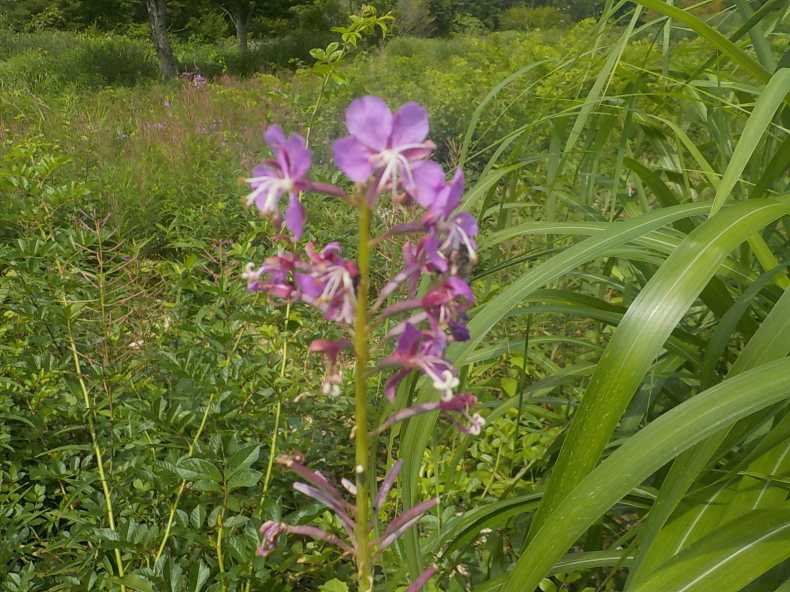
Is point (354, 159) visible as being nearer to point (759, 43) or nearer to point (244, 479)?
point (244, 479)

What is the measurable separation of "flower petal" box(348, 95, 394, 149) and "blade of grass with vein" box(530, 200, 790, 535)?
377 mm

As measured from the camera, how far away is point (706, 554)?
794 millimetres

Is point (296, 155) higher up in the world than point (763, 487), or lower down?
higher up

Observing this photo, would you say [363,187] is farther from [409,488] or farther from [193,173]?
[193,173]

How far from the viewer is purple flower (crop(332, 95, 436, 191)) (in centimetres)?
53

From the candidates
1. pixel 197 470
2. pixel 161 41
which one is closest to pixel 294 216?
pixel 197 470

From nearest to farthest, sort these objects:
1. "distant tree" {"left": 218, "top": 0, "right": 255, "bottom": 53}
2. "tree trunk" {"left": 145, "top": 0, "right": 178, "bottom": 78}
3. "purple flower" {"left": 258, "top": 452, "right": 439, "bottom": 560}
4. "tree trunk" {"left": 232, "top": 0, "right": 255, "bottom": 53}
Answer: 1. "purple flower" {"left": 258, "top": 452, "right": 439, "bottom": 560}
2. "tree trunk" {"left": 145, "top": 0, "right": 178, "bottom": 78}
3. "distant tree" {"left": 218, "top": 0, "right": 255, "bottom": 53}
4. "tree trunk" {"left": 232, "top": 0, "right": 255, "bottom": 53}

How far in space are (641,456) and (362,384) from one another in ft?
1.01

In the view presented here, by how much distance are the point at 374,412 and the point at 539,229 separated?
97cm

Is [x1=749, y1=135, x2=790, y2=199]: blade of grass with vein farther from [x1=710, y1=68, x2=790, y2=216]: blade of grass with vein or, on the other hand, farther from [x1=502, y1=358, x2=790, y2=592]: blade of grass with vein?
[x1=502, y1=358, x2=790, y2=592]: blade of grass with vein

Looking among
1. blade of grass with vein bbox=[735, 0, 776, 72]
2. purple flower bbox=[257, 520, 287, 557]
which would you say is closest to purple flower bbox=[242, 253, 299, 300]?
purple flower bbox=[257, 520, 287, 557]

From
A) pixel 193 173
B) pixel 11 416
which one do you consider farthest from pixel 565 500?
pixel 193 173

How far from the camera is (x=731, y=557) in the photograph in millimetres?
780

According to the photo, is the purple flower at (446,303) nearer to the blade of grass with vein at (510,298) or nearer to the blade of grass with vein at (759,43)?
the blade of grass with vein at (510,298)
